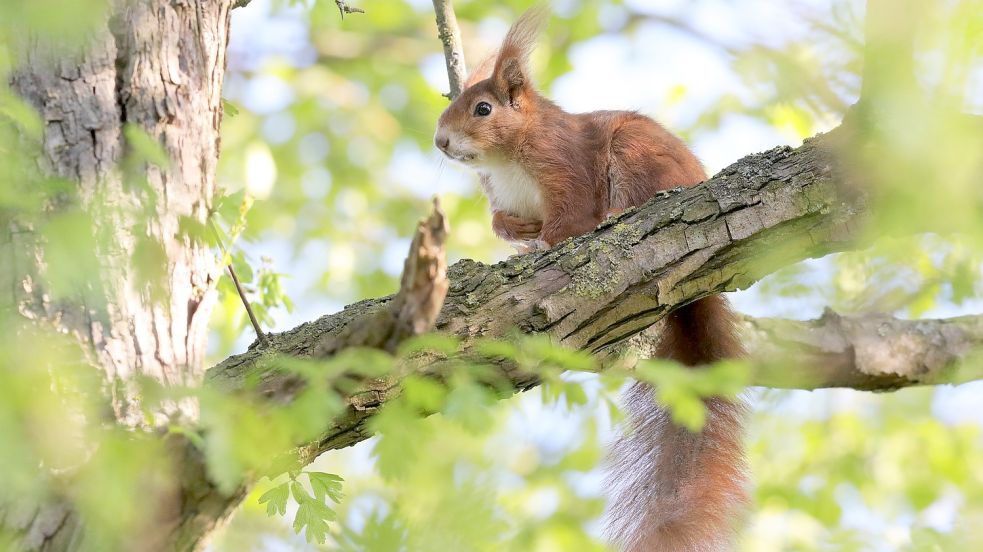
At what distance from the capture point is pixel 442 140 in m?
3.85

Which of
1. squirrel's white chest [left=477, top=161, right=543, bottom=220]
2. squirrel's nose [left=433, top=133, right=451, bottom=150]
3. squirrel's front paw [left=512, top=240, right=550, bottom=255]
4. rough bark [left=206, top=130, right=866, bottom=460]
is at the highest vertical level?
squirrel's nose [left=433, top=133, right=451, bottom=150]

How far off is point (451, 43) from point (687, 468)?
170cm

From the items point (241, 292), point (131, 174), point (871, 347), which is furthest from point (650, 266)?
point (871, 347)

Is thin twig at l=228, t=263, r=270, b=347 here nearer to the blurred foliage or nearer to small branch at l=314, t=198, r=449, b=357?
the blurred foliage

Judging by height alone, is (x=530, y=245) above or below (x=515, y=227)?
below

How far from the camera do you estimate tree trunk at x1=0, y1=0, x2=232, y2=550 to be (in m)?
1.82

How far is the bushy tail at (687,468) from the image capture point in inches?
97.8

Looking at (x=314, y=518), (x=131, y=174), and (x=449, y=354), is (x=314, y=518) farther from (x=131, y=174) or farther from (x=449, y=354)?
(x=131, y=174)

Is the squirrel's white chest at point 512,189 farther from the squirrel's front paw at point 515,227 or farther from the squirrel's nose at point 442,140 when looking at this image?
the squirrel's nose at point 442,140

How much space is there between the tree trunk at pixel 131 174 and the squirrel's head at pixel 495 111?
5.22ft

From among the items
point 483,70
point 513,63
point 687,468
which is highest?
point 483,70

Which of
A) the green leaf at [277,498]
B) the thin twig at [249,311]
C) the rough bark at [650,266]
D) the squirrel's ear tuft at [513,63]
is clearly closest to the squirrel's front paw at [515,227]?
the squirrel's ear tuft at [513,63]

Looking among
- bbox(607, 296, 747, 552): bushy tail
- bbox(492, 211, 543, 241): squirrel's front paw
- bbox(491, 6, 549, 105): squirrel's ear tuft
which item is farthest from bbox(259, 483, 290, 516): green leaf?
bbox(491, 6, 549, 105): squirrel's ear tuft

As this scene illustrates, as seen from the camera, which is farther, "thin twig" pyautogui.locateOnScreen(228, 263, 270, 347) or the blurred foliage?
"thin twig" pyautogui.locateOnScreen(228, 263, 270, 347)
